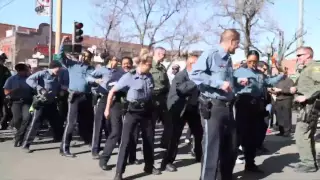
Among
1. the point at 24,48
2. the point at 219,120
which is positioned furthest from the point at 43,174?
the point at 24,48

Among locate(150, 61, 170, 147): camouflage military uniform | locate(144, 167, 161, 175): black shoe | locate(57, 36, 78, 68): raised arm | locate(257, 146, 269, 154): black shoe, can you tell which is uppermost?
locate(57, 36, 78, 68): raised arm

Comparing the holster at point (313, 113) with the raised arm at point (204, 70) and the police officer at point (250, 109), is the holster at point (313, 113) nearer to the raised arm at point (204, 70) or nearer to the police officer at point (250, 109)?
the police officer at point (250, 109)

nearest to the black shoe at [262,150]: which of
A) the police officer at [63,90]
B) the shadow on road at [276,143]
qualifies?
the shadow on road at [276,143]

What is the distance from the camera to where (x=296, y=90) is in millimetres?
6898

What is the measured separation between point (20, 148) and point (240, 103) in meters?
4.99

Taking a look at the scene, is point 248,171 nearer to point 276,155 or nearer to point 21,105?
point 276,155

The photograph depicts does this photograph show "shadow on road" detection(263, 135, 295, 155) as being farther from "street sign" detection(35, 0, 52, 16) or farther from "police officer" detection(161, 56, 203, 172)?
"street sign" detection(35, 0, 52, 16)

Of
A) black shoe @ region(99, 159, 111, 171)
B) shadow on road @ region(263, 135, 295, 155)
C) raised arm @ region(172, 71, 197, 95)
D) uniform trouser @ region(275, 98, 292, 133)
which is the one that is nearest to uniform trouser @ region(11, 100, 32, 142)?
black shoe @ region(99, 159, 111, 171)

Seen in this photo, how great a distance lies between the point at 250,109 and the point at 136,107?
6.36 ft

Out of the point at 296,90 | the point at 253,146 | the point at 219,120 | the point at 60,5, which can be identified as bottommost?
the point at 253,146

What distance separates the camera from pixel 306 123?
672cm

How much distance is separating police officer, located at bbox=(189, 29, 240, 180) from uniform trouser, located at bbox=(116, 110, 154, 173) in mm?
1161

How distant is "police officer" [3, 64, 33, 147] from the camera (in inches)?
373

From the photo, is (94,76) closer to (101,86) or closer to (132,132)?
(101,86)
